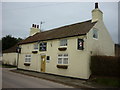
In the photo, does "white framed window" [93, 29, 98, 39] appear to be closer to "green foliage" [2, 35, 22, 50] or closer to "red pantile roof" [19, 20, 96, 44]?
"red pantile roof" [19, 20, 96, 44]

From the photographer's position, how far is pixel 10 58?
102ft

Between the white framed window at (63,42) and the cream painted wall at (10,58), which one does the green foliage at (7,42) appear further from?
the white framed window at (63,42)

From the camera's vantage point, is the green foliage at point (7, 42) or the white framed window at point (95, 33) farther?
the green foliage at point (7, 42)

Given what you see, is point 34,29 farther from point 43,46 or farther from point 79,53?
point 79,53

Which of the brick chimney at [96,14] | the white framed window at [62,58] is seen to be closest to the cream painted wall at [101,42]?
the brick chimney at [96,14]

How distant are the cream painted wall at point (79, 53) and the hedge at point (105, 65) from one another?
2.05ft

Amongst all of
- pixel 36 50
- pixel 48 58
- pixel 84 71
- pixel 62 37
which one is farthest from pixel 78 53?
pixel 36 50

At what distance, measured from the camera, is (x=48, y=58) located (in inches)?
738

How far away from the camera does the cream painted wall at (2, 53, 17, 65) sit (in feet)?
96.7

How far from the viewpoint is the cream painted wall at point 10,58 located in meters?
29.5

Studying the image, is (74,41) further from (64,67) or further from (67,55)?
(64,67)

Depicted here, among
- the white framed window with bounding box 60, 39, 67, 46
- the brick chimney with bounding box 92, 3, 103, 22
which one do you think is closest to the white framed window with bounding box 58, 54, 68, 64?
the white framed window with bounding box 60, 39, 67, 46

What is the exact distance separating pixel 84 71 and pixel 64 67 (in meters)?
2.63

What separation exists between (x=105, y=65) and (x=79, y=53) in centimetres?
296
